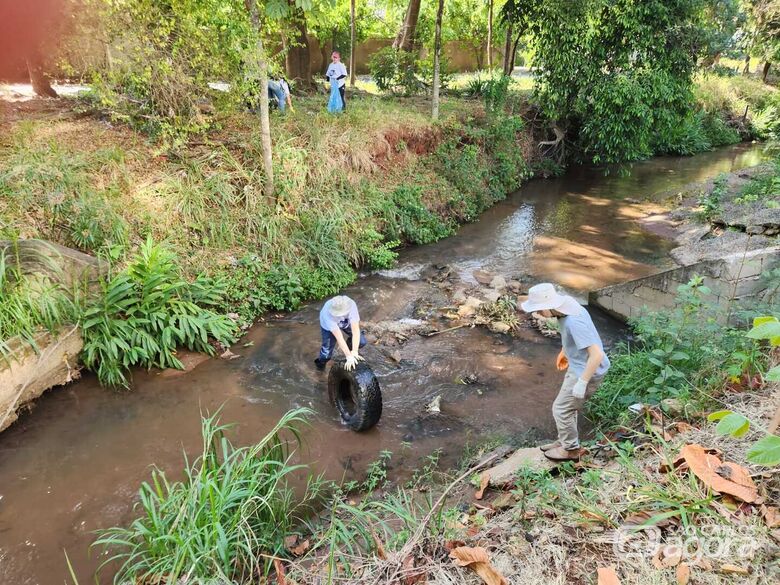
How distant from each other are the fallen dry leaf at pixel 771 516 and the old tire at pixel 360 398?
11.6ft

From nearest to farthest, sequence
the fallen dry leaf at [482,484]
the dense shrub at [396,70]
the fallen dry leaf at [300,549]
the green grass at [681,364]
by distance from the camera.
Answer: the fallen dry leaf at [300,549]
the fallen dry leaf at [482,484]
the green grass at [681,364]
the dense shrub at [396,70]

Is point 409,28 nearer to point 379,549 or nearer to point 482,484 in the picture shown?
point 482,484

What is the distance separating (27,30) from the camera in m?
8.80

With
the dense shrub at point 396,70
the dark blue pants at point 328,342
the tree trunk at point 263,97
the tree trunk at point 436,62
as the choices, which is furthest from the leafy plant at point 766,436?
the dense shrub at point 396,70

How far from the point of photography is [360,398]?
5.42 meters

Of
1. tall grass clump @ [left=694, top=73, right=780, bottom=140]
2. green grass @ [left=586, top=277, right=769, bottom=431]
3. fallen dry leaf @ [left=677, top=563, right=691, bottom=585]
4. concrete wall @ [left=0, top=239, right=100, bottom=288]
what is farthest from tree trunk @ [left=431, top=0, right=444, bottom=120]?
tall grass clump @ [left=694, top=73, right=780, bottom=140]

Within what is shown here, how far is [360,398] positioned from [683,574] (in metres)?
3.47

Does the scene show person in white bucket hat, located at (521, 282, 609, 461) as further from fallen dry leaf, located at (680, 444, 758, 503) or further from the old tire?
the old tire

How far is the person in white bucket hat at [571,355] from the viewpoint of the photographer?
4359mm

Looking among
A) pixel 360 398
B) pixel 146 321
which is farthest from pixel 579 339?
pixel 146 321

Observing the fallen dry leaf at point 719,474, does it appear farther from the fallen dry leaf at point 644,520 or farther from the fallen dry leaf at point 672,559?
the fallen dry leaf at point 672,559

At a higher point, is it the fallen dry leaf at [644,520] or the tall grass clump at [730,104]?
the tall grass clump at [730,104]

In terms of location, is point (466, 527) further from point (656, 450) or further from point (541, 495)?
point (656, 450)

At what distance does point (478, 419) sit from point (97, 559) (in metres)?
3.90
